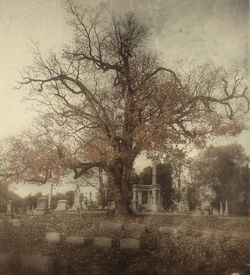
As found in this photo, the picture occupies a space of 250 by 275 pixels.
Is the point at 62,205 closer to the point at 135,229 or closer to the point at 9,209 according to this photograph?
the point at 9,209

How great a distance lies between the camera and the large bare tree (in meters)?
6.31

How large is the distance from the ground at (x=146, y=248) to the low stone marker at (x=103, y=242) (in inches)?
3.3

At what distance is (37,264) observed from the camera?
14.9ft

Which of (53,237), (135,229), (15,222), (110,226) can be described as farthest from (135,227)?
(15,222)

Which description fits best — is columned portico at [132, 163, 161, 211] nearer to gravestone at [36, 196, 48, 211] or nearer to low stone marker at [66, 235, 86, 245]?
gravestone at [36, 196, 48, 211]

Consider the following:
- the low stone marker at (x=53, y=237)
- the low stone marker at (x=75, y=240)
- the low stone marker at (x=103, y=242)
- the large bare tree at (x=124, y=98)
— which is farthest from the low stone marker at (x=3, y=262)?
the large bare tree at (x=124, y=98)

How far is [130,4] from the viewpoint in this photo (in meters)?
5.70

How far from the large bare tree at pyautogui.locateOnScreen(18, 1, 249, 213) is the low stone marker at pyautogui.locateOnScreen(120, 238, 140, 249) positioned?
1906mm

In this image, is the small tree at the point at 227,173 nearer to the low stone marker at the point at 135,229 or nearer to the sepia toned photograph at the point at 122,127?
the sepia toned photograph at the point at 122,127

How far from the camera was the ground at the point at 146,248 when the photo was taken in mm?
4590

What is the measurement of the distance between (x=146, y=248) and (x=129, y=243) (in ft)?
0.76

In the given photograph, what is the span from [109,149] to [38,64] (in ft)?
6.24

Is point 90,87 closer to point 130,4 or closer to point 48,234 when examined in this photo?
point 130,4

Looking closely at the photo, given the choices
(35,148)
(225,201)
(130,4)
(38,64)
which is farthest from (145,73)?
(225,201)
